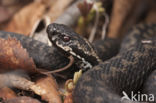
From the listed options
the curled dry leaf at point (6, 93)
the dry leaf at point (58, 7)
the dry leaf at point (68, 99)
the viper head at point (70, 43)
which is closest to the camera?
the curled dry leaf at point (6, 93)

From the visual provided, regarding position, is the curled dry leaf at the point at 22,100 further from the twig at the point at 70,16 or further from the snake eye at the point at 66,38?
the twig at the point at 70,16

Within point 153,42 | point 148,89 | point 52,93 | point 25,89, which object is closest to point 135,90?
point 148,89

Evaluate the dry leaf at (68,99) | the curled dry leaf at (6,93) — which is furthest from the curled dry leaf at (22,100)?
the dry leaf at (68,99)

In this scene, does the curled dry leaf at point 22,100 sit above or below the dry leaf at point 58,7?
below

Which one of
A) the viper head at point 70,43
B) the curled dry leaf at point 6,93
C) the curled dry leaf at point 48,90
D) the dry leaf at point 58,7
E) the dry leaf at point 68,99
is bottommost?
the dry leaf at point 68,99

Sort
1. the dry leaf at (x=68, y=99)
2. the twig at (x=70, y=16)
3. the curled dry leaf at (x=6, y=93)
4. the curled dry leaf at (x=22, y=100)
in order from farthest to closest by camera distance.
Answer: the twig at (x=70, y=16) < the dry leaf at (x=68, y=99) < the curled dry leaf at (x=6, y=93) < the curled dry leaf at (x=22, y=100)

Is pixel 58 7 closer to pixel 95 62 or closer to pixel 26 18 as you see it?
pixel 26 18

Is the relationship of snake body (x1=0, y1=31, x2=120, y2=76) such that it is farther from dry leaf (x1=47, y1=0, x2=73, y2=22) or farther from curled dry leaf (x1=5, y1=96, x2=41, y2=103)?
dry leaf (x1=47, y1=0, x2=73, y2=22)

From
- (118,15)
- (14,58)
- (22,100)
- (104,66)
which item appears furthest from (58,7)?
(22,100)
